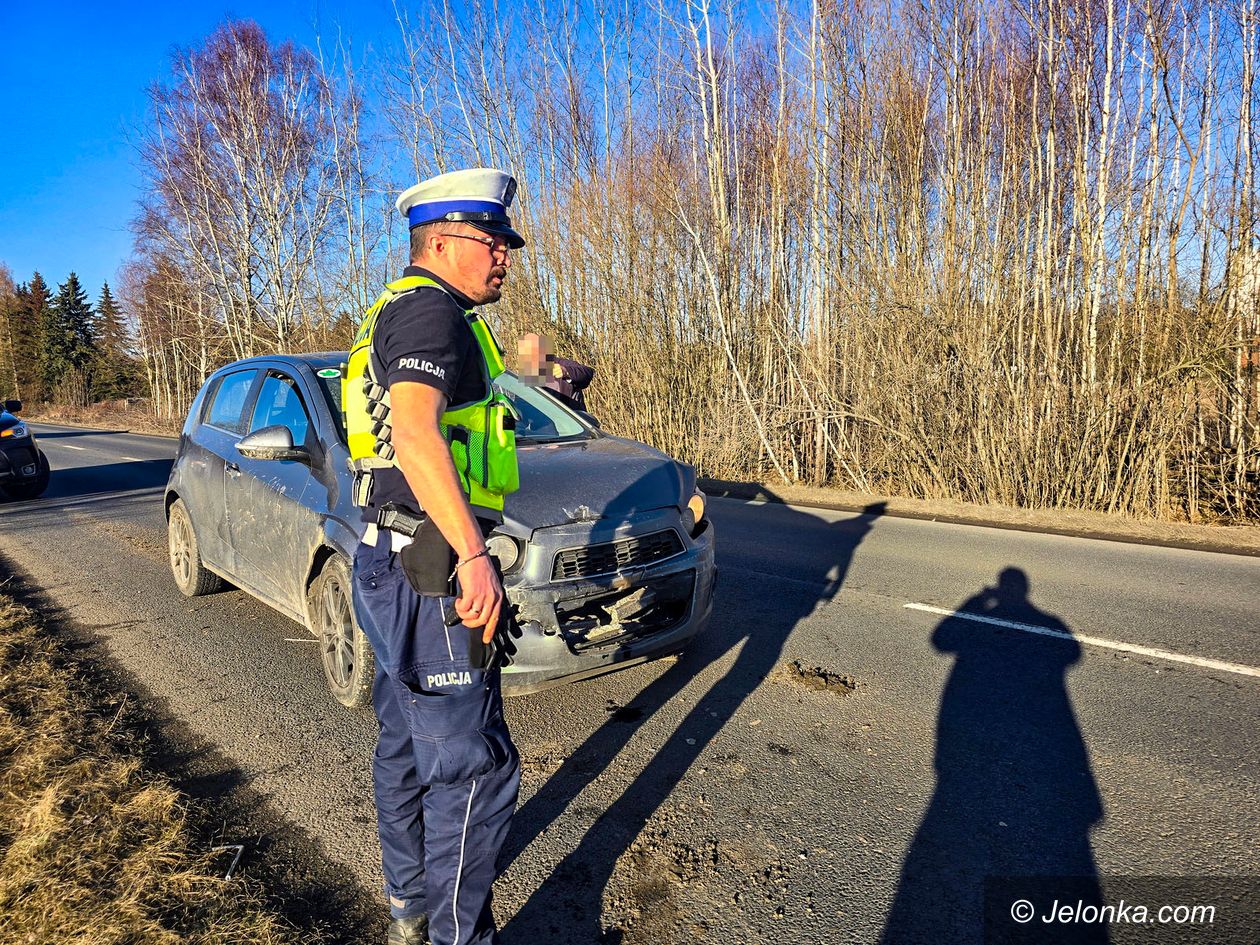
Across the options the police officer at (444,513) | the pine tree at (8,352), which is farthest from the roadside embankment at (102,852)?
the pine tree at (8,352)

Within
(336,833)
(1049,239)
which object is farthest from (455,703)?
(1049,239)

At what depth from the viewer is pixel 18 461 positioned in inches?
453

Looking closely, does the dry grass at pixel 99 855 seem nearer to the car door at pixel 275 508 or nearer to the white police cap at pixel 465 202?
the car door at pixel 275 508

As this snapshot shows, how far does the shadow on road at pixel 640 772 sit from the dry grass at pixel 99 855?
75cm

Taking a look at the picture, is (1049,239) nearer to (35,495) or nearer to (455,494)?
(455,494)

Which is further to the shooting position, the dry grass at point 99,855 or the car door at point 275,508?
the car door at point 275,508

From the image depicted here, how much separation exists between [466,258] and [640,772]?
85.8 inches

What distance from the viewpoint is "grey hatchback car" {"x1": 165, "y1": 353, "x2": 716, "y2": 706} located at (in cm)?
340

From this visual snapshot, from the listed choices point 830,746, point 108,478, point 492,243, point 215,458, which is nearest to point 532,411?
point 215,458

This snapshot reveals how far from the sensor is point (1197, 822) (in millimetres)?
2826

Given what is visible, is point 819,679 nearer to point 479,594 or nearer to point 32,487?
point 479,594

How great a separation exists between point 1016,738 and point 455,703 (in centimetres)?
267

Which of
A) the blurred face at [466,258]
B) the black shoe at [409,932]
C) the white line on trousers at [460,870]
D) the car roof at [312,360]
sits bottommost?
the black shoe at [409,932]

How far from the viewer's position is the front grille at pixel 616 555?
3.43 meters
